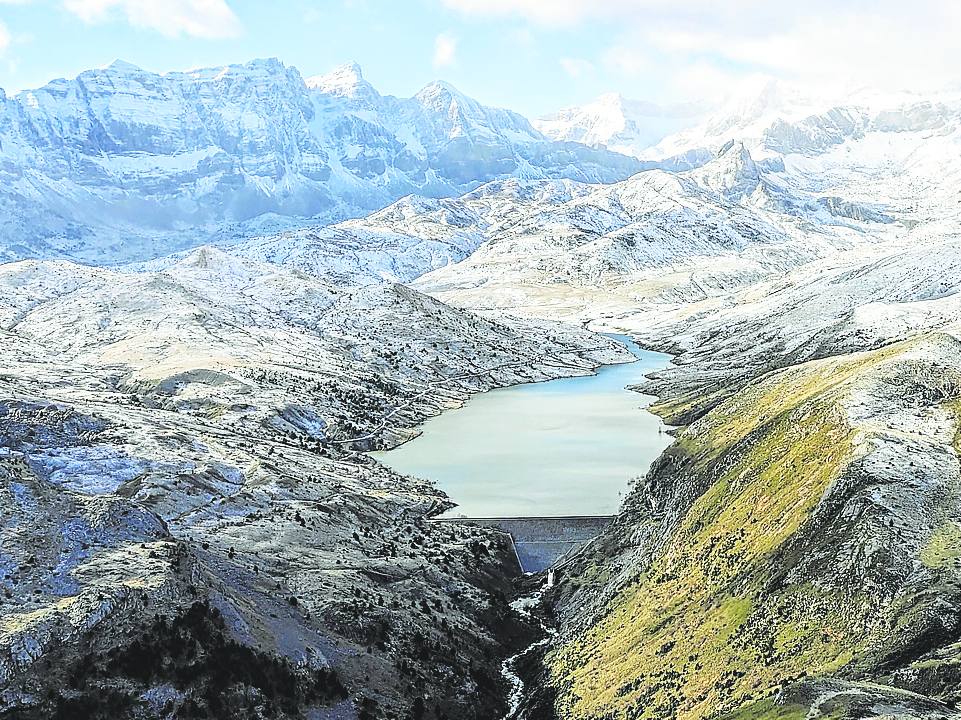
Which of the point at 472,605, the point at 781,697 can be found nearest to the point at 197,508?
the point at 472,605

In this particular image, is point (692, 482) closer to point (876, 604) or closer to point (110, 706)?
point (876, 604)

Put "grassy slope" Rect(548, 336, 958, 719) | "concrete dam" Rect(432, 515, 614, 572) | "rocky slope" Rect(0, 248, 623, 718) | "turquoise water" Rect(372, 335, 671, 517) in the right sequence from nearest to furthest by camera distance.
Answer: "grassy slope" Rect(548, 336, 958, 719) → "rocky slope" Rect(0, 248, 623, 718) → "concrete dam" Rect(432, 515, 614, 572) → "turquoise water" Rect(372, 335, 671, 517)

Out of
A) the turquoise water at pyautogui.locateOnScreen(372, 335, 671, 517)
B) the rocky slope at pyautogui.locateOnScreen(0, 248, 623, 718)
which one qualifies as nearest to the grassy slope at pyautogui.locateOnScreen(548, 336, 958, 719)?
the rocky slope at pyautogui.locateOnScreen(0, 248, 623, 718)

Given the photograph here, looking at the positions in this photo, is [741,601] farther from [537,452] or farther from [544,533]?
[537,452]

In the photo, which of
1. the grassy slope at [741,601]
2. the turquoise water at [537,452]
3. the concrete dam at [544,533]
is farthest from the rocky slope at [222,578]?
the grassy slope at [741,601]

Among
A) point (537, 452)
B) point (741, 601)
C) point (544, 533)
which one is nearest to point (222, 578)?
point (741, 601)

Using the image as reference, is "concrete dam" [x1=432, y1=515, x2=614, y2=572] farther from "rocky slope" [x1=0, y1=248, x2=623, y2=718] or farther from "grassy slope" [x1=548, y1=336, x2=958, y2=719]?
"grassy slope" [x1=548, y1=336, x2=958, y2=719]
